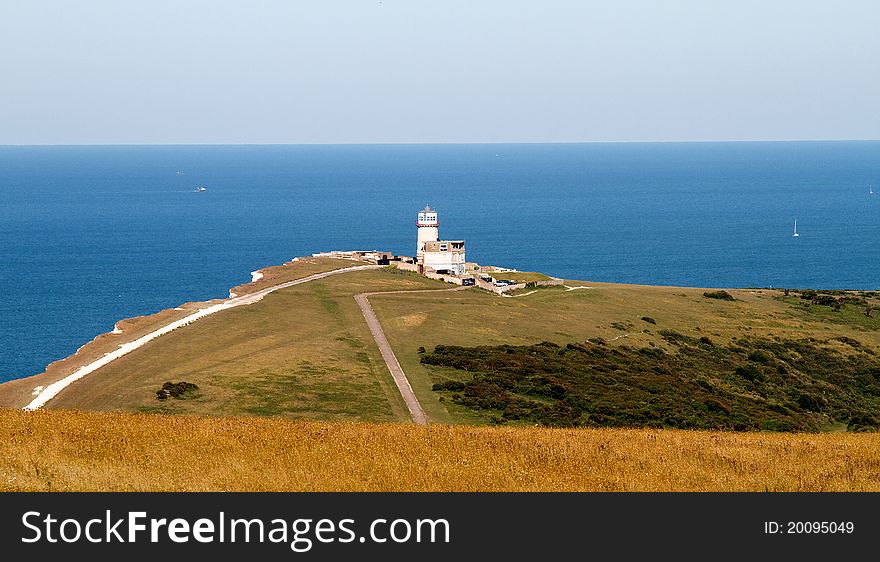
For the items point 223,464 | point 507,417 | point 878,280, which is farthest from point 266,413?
point 878,280

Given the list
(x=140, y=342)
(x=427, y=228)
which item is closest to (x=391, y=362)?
(x=140, y=342)

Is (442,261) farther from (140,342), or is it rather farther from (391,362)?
(391,362)

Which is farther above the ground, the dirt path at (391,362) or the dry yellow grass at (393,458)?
the dry yellow grass at (393,458)

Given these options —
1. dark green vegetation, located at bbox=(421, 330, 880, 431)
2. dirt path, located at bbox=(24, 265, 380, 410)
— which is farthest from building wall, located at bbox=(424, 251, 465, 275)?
dark green vegetation, located at bbox=(421, 330, 880, 431)

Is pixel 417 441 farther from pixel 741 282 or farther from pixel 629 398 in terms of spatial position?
pixel 741 282

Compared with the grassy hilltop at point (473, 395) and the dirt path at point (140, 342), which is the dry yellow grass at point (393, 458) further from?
the dirt path at point (140, 342)

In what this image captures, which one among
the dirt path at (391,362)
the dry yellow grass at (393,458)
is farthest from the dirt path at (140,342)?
the dry yellow grass at (393,458)

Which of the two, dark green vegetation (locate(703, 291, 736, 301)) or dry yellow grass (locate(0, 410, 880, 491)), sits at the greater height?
dry yellow grass (locate(0, 410, 880, 491))

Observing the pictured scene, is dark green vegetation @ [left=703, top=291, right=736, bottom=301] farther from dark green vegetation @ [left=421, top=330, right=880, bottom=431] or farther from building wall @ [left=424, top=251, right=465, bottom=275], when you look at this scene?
building wall @ [left=424, top=251, right=465, bottom=275]
